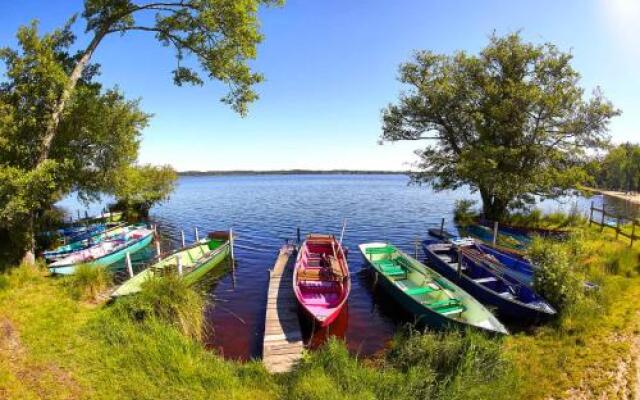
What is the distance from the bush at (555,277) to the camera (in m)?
12.1

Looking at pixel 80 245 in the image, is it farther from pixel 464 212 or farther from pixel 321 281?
pixel 464 212

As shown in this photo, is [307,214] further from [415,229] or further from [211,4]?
[211,4]

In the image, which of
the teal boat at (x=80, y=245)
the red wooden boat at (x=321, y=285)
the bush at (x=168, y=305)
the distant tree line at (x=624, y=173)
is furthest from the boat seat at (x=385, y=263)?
the distant tree line at (x=624, y=173)

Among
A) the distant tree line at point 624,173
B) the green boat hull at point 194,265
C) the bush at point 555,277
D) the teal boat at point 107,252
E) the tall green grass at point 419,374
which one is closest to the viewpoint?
the tall green grass at point 419,374

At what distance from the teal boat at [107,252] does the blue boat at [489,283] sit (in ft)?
55.7

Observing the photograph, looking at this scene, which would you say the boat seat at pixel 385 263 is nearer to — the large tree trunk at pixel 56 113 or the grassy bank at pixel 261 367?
the grassy bank at pixel 261 367

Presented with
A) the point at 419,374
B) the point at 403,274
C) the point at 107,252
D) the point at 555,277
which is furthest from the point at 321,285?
the point at 107,252

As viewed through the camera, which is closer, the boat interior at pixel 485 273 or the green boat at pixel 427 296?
the green boat at pixel 427 296

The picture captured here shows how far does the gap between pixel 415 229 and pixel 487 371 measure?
26107 mm

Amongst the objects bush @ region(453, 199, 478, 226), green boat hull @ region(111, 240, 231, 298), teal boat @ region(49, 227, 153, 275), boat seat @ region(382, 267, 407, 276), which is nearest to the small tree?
teal boat @ region(49, 227, 153, 275)

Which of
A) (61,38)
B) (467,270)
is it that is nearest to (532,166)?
(467,270)

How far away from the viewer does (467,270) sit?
724 inches

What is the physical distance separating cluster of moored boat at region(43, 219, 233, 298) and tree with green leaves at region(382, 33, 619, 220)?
17.8 m

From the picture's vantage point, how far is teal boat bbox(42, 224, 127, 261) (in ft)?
67.1
